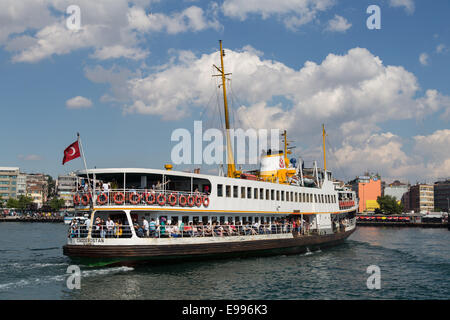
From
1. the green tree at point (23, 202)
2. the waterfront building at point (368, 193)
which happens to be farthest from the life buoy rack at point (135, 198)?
the waterfront building at point (368, 193)

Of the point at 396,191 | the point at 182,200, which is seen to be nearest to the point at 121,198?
the point at 182,200

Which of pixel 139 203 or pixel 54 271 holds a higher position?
pixel 139 203

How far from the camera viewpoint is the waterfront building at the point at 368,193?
15062 centimetres

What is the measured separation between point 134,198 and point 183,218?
15.0ft

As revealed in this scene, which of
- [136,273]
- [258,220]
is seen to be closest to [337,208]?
[258,220]

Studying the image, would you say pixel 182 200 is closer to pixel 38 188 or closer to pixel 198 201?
pixel 198 201

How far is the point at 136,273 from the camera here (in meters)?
21.2

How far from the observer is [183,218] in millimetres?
26250

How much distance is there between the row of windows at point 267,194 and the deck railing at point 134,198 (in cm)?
383

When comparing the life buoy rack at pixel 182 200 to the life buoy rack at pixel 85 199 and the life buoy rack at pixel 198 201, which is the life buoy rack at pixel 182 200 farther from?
the life buoy rack at pixel 85 199

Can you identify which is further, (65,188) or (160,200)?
(65,188)

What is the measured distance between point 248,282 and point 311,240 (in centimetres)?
1470

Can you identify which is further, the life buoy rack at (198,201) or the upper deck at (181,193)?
the life buoy rack at (198,201)

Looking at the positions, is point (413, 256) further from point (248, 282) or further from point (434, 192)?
point (434, 192)
